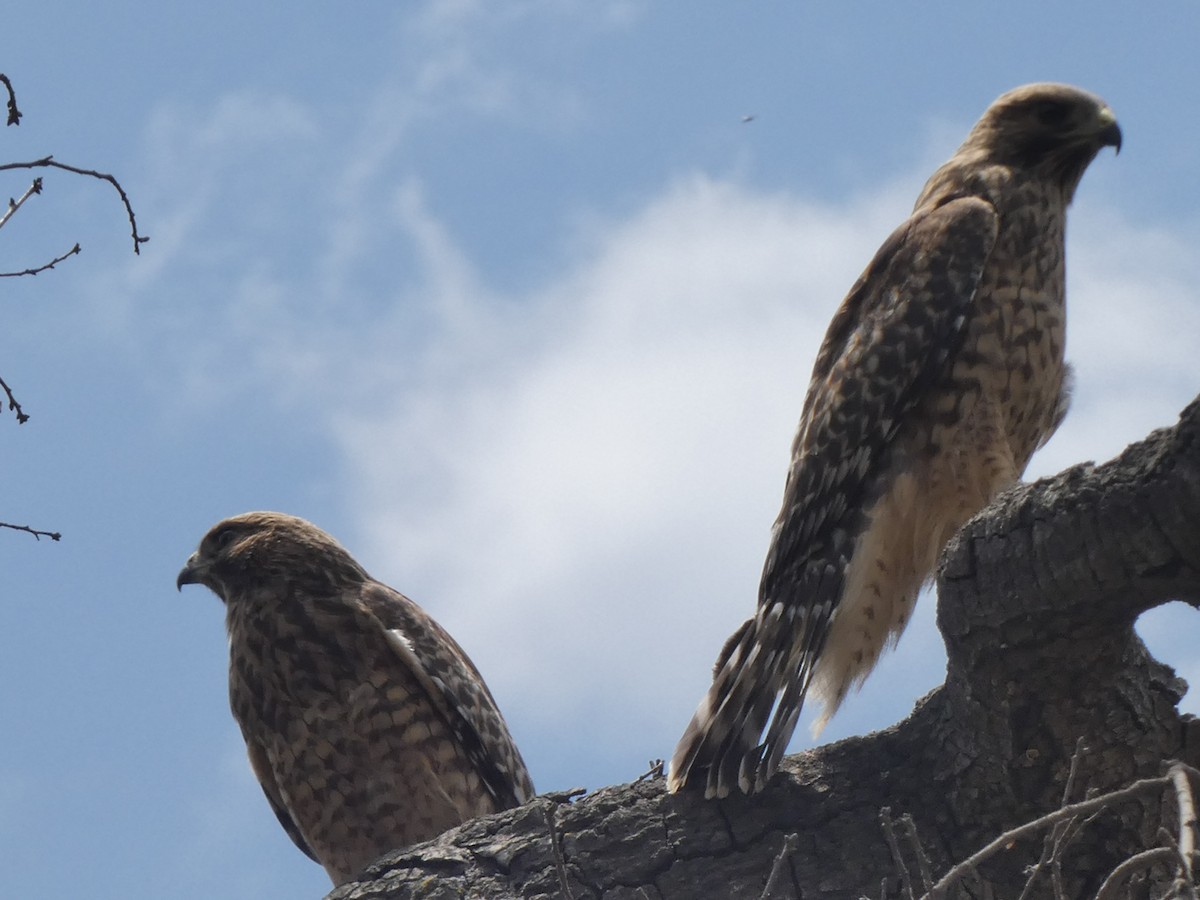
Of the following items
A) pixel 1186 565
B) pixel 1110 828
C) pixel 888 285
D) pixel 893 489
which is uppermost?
pixel 888 285

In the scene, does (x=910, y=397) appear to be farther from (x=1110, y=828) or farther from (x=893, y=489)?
(x=1110, y=828)

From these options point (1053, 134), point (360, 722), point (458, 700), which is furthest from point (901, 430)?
point (360, 722)

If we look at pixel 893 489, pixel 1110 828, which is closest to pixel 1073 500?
pixel 1110 828

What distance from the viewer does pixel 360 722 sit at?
6203 millimetres

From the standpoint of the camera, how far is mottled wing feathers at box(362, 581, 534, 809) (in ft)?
20.6

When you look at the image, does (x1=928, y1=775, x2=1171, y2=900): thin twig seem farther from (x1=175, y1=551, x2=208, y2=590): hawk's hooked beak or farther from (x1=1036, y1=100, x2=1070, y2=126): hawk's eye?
(x1=175, y1=551, x2=208, y2=590): hawk's hooked beak

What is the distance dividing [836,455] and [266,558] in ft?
8.20

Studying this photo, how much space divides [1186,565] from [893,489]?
4.74 ft

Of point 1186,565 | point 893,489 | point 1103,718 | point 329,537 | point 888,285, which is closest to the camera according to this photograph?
point 1186,565

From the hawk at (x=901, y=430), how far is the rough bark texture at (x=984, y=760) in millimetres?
280

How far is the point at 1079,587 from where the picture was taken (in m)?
4.02

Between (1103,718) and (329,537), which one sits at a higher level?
(329,537)

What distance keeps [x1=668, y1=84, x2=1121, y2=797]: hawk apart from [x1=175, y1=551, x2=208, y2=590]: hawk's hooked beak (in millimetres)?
2585

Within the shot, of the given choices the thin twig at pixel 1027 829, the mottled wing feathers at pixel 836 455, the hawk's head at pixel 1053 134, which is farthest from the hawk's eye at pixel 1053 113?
the thin twig at pixel 1027 829
